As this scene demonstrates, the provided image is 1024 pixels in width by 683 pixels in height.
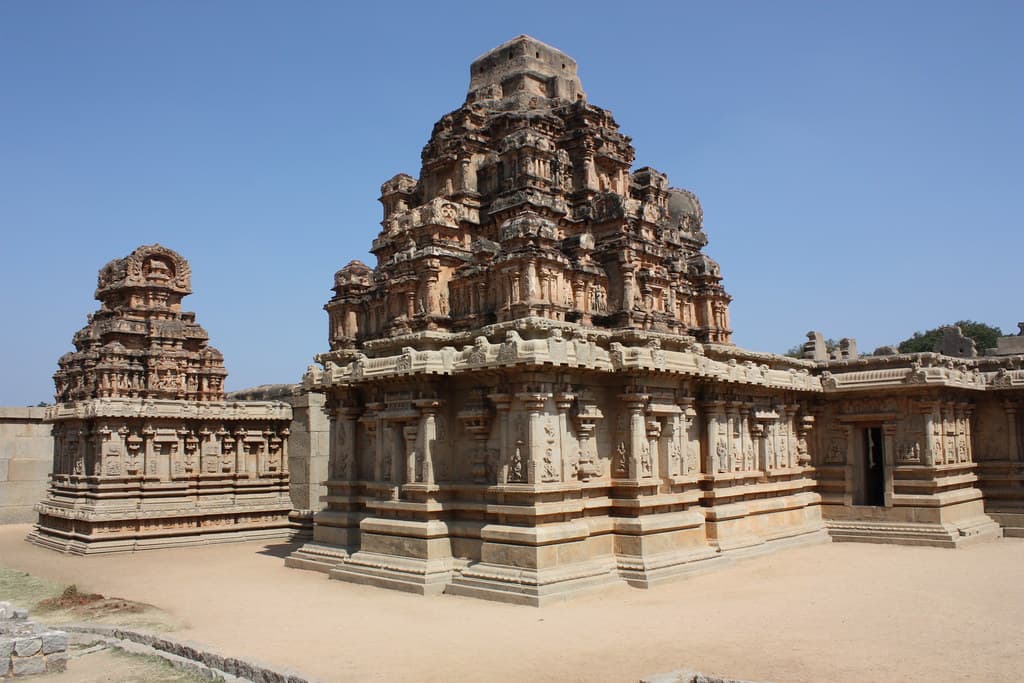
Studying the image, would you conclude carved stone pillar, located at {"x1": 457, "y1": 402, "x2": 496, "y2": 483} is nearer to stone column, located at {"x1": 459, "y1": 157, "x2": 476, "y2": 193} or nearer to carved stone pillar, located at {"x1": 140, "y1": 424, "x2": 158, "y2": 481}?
stone column, located at {"x1": 459, "y1": 157, "x2": 476, "y2": 193}

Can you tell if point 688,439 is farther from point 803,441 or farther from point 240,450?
point 240,450

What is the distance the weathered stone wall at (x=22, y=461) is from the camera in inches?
1185

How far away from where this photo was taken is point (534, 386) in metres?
14.8

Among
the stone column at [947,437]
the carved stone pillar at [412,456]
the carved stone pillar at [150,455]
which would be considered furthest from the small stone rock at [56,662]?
the stone column at [947,437]

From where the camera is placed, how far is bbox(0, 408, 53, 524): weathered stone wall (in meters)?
30.1

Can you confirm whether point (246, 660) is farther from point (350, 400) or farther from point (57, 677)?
point (350, 400)

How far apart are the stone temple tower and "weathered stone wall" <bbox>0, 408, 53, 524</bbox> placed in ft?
54.0

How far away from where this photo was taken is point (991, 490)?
22.6 metres

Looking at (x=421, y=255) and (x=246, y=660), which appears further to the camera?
(x=421, y=255)

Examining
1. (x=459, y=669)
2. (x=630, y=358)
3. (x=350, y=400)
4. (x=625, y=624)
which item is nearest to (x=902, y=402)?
(x=630, y=358)

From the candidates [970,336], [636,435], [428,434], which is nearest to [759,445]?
[636,435]

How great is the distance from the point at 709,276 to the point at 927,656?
14369 millimetres

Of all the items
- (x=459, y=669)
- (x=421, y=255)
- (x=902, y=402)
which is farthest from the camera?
(x=902, y=402)

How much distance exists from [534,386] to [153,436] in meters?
14.7
